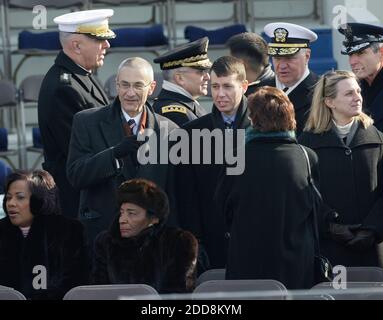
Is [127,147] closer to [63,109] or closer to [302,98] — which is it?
[63,109]

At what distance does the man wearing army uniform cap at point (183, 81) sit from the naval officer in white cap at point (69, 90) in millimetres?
340

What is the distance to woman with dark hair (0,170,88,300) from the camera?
20.6 ft

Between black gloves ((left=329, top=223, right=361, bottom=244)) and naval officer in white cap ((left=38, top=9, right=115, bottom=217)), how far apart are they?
142cm

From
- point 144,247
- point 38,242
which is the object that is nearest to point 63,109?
point 38,242

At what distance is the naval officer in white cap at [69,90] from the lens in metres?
6.95

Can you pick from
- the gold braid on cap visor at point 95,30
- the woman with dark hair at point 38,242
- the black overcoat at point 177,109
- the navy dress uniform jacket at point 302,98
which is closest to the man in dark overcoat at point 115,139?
the woman with dark hair at point 38,242

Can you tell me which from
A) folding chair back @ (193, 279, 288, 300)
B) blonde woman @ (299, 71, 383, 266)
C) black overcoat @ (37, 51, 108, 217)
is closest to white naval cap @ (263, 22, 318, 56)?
blonde woman @ (299, 71, 383, 266)

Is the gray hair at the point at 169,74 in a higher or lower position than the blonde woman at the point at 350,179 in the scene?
higher

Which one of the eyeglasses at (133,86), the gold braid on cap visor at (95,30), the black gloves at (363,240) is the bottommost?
the black gloves at (363,240)

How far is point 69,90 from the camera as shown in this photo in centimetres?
693

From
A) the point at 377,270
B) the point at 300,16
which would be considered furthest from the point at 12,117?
the point at 377,270

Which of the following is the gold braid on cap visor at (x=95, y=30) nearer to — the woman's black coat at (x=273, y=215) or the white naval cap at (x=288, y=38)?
the white naval cap at (x=288, y=38)

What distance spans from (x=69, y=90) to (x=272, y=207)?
1.50 meters
